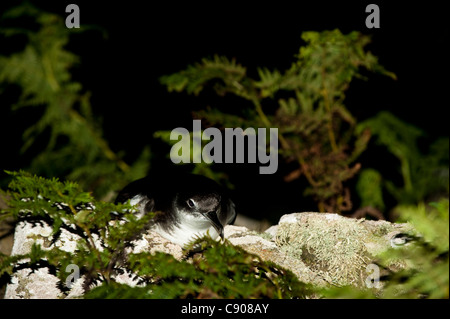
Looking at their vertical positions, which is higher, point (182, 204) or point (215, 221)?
point (182, 204)

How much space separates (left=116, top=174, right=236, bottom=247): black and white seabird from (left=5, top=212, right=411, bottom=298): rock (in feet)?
0.48

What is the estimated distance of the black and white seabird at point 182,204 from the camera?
3.21 metres

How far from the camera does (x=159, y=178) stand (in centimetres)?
378

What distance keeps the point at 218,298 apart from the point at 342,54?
3474 mm

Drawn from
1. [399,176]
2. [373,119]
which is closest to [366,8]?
[373,119]

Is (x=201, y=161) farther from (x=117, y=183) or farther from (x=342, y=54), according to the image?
(x=342, y=54)

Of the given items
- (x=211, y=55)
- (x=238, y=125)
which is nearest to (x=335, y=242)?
(x=238, y=125)

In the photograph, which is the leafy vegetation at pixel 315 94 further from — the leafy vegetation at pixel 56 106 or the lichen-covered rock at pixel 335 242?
the leafy vegetation at pixel 56 106

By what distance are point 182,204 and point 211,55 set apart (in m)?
3.18

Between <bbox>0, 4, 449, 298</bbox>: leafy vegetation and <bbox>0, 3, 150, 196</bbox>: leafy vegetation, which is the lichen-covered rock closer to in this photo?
<bbox>0, 4, 449, 298</bbox>: leafy vegetation

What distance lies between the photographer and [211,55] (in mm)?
5883

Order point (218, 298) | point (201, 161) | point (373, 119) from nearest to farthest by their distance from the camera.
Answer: point (218, 298)
point (201, 161)
point (373, 119)

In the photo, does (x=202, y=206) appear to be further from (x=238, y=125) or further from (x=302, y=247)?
(x=238, y=125)

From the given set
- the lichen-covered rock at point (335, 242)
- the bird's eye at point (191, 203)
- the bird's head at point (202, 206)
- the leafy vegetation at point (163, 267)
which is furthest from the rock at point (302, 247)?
the leafy vegetation at point (163, 267)
